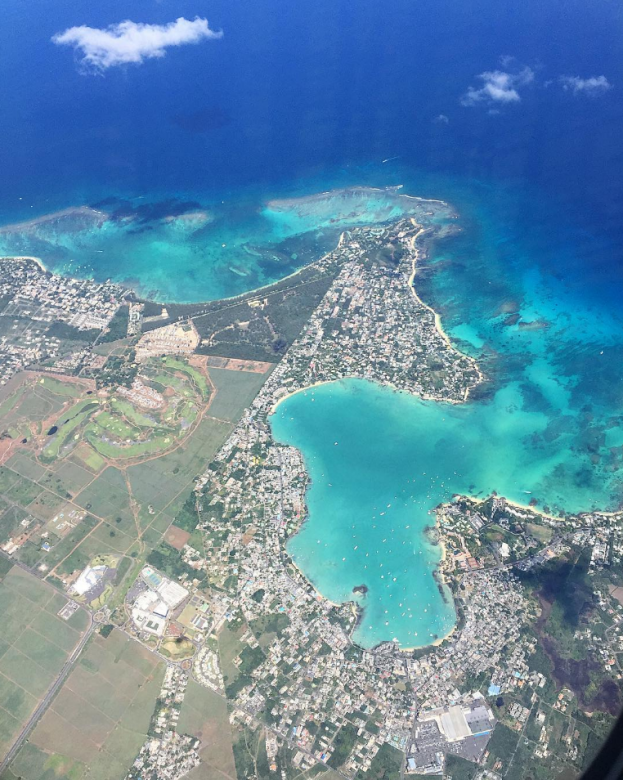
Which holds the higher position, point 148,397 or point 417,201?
point 417,201

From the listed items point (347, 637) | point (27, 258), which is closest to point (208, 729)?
point (347, 637)

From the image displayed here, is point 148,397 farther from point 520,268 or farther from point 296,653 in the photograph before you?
point 520,268

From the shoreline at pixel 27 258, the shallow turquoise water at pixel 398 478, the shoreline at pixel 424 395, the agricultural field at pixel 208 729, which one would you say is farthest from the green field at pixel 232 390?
the shoreline at pixel 27 258

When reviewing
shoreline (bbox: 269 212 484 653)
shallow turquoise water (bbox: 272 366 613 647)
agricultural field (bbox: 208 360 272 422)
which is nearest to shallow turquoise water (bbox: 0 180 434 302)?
shoreline (bbox: 269 212 484 653)

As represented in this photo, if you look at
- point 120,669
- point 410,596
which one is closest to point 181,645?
point 120,669

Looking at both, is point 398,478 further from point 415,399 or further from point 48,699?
point 48,699

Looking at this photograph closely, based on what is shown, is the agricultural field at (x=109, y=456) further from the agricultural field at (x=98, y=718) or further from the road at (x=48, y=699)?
the agricultural field at (x=98, y=718)
